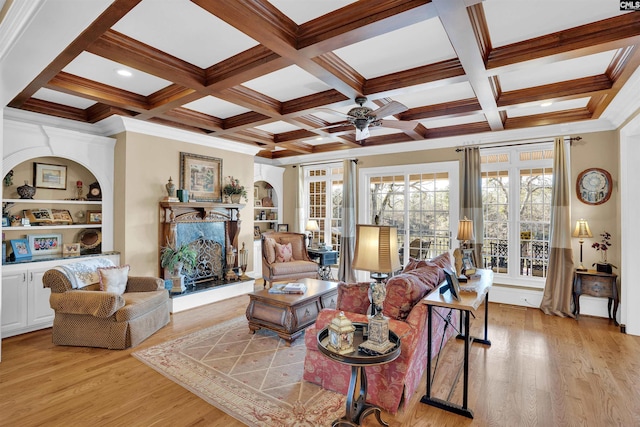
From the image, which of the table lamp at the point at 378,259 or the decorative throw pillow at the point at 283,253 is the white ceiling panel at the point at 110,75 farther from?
Answer: the decorative throw pillow at the point at 283,253

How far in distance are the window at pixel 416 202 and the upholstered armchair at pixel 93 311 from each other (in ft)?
14.3

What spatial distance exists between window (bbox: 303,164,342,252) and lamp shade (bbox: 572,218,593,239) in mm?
4045

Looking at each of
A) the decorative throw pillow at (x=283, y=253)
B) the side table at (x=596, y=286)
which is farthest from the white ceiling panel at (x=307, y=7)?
the side table at (x=596, y=286)

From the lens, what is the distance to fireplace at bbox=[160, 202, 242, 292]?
5066 mm

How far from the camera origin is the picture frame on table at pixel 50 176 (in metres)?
4.39

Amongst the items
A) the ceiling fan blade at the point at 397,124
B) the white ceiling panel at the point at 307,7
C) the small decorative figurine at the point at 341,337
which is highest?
the white ceiling panel at the point at 307,7

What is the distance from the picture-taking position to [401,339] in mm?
2400

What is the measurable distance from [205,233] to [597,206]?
6053mm

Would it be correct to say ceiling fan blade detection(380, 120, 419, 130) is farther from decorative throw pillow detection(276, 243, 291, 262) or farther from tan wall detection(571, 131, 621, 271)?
decorative throw pillow detection(276, 243, 291, 262)

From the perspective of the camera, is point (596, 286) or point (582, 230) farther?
point (582, 230)

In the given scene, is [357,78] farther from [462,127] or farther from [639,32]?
[462,127]

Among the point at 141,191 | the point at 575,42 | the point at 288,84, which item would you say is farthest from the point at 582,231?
the point at 141,191

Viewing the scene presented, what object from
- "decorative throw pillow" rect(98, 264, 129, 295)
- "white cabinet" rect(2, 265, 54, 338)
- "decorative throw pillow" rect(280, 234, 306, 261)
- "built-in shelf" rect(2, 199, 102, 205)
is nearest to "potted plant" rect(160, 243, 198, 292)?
"decorative throw pillow" rect(98, 264, 129, 295)

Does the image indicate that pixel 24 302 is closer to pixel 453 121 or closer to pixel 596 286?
pixel 453 121
